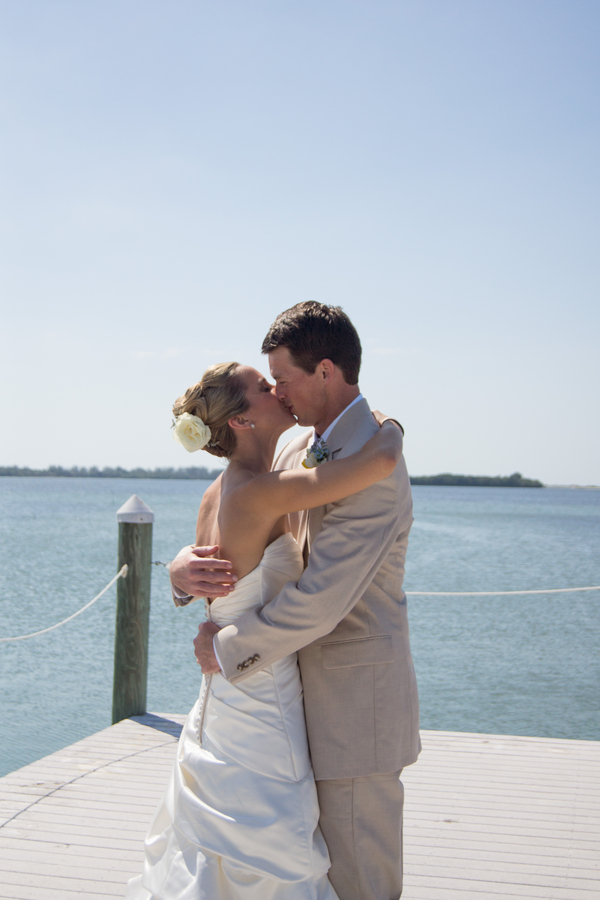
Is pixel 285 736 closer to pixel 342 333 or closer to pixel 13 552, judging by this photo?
pixel 342 333

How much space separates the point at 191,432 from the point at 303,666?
2.52 feet

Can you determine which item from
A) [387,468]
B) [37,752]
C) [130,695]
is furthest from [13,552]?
[387,468]

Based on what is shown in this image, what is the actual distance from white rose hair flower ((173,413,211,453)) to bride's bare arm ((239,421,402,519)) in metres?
0.24

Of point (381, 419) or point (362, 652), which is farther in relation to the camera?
point (381, 419)

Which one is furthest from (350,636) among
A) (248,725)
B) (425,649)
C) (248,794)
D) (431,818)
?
(425,649)

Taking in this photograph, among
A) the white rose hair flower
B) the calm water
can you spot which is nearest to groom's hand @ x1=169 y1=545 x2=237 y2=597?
the white rose hair flower

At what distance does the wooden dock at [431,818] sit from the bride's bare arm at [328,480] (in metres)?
1.71

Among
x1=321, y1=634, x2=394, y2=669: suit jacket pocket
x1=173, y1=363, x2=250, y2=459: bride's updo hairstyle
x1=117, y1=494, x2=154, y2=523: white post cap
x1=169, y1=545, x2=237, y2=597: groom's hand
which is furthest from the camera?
x1=117, y1=494, x2=154, y2=523: white post cap

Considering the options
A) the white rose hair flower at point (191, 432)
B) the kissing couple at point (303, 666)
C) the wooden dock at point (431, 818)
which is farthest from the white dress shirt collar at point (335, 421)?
the wooden dock at point (431, 818)

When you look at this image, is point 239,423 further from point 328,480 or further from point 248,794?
point 248,794

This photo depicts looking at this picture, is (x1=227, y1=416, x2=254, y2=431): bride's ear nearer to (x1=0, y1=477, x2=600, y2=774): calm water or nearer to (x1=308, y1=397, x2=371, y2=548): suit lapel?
(x1=308, y1=397, x2=371, y2=548): suit lapel

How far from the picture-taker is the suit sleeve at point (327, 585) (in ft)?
6.68

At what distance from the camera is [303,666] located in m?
2.27

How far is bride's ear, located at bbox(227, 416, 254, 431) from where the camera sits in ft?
7.86
